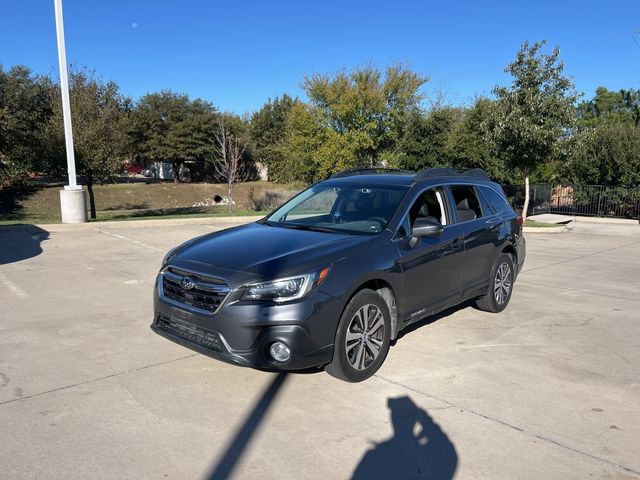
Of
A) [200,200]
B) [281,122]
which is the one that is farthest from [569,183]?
[281,122]

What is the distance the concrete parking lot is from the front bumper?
0.37 m

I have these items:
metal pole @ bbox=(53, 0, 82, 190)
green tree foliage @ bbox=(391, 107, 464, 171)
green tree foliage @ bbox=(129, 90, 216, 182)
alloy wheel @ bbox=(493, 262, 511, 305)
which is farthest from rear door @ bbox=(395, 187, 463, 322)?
green tree foliage @ bbox=(129, 90, 216, 182)

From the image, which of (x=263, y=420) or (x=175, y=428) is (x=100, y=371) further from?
(x=263, y=420)

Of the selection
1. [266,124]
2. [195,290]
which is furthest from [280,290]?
[266,124]

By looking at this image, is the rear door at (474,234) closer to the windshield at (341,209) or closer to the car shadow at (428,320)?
the car shadow at (428,320)

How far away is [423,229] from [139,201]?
3762cm

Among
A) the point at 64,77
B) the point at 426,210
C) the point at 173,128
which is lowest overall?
the point at 426,210

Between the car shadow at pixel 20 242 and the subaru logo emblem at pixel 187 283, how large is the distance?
6.56 metres

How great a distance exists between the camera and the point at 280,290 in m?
3.78

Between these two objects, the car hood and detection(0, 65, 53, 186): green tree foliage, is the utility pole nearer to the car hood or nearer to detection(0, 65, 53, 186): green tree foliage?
detection(0, 65, 53, 186): green tree foliage

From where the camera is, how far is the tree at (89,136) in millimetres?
21141

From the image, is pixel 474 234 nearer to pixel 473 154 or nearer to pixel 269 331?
pixel 269 331

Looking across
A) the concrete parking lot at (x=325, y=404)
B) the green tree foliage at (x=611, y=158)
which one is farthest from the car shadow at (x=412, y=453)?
the green tree foliage at (x=611, y=158)

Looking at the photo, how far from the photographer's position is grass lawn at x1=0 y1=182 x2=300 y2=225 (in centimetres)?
2966
